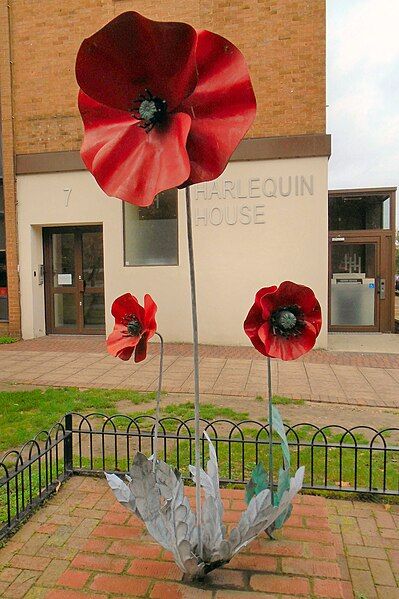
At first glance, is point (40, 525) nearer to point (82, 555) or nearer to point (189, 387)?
point (82, 555)

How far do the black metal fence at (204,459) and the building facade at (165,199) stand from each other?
5.71 m

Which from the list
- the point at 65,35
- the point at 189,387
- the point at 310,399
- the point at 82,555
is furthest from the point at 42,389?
the point at 65,35

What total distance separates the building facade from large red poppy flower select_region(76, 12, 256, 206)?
28.2 ft

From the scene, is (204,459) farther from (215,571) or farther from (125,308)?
(125,308)

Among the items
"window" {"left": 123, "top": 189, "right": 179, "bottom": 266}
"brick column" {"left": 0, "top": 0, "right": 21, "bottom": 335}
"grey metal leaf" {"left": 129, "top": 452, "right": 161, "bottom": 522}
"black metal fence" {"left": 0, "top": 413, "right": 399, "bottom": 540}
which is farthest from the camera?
"brick column" {"left": 0, "top": 0, "right": 21, "bottom": 335}

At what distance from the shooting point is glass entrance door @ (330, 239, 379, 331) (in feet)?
40.8

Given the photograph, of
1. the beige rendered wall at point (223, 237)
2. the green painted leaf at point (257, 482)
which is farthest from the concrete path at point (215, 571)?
the beige rendered wall at point (223, 237)

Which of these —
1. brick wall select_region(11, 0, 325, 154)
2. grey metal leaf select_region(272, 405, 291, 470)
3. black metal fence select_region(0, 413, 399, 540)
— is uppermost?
brick wall select_region(11, 0, 325, 154)

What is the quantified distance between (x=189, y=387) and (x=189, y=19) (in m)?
7.82

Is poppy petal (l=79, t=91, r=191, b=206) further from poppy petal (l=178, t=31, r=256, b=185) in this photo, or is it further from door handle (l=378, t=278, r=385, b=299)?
door handle (l=378, t=278, r=385, b=299)

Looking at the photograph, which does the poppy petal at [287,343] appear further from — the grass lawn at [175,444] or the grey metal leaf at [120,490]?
the grass lawn at [175,444]

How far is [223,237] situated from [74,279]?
3870mm

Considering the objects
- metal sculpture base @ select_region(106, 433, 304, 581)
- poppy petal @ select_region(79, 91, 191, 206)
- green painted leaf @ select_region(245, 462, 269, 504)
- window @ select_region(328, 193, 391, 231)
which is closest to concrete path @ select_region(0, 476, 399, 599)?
metal sculpture base @ select_region(106, 433, 304, 581)

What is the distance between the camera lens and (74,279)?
12078mm
